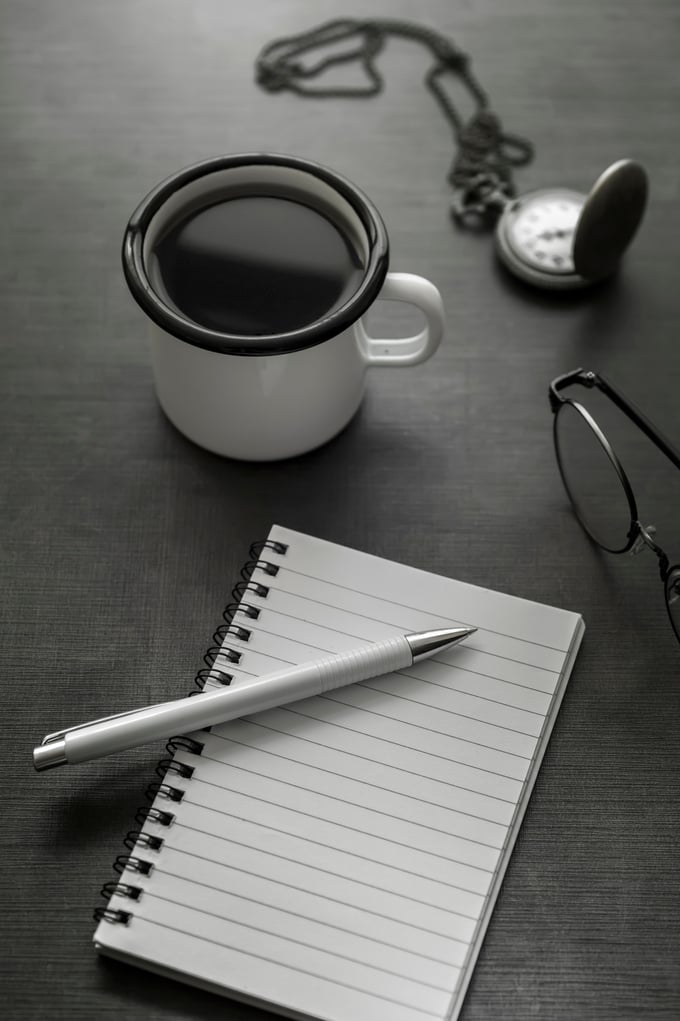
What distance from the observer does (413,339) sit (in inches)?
A: 30.9

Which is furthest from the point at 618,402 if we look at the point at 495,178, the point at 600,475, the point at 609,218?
the point at 495,178

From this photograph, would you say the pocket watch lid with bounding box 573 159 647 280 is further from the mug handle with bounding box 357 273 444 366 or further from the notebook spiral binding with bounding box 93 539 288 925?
the notebook spiral binding with bounding box 93 539 288 925

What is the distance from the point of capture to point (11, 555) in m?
0.76

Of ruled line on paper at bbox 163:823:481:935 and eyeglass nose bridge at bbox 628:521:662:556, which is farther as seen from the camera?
eyeglass nose bridge at bbox 628:521:662:556

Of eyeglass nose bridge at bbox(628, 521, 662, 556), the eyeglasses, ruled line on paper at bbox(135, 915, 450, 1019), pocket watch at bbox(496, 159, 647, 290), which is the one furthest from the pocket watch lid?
ruled line on paper at bbox(135, 915, 450, 1019)

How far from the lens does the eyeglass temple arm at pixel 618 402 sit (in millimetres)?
735

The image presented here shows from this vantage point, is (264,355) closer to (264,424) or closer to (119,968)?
(264,424)

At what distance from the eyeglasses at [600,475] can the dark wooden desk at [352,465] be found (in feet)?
0.06

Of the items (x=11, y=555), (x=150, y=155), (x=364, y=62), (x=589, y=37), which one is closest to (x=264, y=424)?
(x=11, y=555)

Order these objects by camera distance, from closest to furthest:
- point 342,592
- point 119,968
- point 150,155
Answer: point 119,968, point 342,592, point 150,155

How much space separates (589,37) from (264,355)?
1.96ft

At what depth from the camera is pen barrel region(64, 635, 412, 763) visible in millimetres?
648

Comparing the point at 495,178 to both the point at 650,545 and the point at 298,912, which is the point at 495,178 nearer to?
the point at 650,545

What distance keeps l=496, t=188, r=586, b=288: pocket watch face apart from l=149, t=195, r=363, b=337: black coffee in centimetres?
21
